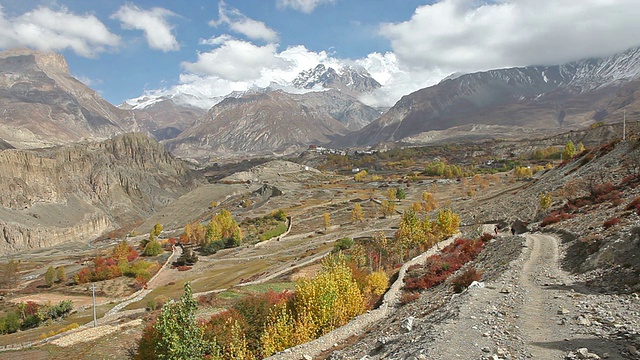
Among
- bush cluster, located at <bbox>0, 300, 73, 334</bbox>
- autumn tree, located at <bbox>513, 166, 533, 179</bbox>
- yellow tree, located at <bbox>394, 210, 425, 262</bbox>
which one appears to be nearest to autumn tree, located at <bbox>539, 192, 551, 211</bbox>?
yellow tree, located at <bbox>394, 210, 425, 262</bbox>

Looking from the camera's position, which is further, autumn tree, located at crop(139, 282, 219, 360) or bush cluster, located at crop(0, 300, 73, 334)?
bush cluster, located at crop(0, 300, 73, 334)

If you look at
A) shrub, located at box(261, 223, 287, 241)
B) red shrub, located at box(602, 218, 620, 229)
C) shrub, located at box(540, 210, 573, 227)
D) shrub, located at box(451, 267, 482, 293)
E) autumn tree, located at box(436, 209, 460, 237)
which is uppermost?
red shrub, located at box(602, 218, 620, 229)

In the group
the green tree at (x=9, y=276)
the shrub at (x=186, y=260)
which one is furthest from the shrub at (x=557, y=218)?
the green tree at (x=9, y=276)

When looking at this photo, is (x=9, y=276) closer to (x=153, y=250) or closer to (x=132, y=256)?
(x=132, y=256)

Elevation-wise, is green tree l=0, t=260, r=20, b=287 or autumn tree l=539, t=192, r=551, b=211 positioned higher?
autumn tree l=539, t=192, r=551, b=211

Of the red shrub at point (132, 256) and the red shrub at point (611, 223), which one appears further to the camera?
the red shrub at point (132, 256)

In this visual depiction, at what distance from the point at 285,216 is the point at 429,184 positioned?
68.3 metres

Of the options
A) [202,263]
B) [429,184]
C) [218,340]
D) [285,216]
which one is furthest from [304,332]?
[429,184]

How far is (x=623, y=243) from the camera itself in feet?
83.9

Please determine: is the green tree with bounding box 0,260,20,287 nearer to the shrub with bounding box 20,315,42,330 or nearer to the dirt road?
the shrub with bounding box 20,315,42,330

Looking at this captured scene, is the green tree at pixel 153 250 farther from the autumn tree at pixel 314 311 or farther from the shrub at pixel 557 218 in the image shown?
the shrub at pixel 557 218

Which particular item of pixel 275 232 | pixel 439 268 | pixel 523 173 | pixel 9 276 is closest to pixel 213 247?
pixel 275 232

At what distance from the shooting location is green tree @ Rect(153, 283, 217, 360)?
23891mm

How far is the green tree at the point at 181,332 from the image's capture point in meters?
23.9
